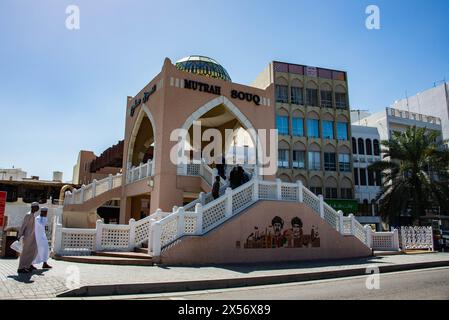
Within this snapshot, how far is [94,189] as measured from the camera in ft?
69.7

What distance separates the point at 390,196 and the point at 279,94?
617 inches

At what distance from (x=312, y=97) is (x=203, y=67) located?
66.2 feet

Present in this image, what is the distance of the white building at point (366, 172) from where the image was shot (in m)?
37.8

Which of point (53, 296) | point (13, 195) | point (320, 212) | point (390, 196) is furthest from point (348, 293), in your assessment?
point (13, 195)

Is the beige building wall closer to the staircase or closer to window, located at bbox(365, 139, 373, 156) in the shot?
the staircase

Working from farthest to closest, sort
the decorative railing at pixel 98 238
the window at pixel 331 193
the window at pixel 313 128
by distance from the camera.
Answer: the window at pixel 313 128 → the window at pixel 331 193 → the decorative railing at pixel 98 238

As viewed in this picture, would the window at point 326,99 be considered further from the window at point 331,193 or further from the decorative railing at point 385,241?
the decorative railing at point 385,241

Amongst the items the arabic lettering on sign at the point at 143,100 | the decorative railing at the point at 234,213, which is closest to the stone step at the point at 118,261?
the decorative railing at the point at 234,213

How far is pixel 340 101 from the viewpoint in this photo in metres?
39.9

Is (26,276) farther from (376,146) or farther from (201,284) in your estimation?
(376,146)

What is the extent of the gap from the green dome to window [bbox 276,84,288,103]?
1538cm

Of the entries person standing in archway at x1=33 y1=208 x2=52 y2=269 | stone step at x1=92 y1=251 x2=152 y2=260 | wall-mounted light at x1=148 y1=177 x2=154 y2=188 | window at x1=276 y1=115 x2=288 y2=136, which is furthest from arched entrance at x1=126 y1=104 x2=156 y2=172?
window at x1=276 y1=115 x2=288 y2=136

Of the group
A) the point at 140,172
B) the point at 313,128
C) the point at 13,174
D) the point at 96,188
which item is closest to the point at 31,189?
the point at 13,174

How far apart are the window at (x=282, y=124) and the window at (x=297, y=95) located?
240 centimetres
